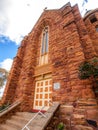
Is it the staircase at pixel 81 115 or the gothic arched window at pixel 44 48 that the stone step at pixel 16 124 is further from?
the gothic arched window at pixel 44 48

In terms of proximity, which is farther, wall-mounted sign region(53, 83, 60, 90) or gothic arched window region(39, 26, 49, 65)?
gothic arched window region(39, 26, 49, 65)

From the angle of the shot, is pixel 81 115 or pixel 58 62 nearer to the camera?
pixel 81 115

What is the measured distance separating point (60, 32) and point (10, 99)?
6.44 metres

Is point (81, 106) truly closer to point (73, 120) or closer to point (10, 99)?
point (73, 120)

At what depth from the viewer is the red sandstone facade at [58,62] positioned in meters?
4.52

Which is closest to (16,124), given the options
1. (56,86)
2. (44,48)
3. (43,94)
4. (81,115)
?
(43,94)

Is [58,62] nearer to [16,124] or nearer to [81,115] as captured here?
[81,115]

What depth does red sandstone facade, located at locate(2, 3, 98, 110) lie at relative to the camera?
452cm

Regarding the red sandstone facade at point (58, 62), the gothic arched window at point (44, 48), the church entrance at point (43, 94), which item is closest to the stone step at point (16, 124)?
the red sandstone facade at point (58, 62)

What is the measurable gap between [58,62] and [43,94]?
2384 mm

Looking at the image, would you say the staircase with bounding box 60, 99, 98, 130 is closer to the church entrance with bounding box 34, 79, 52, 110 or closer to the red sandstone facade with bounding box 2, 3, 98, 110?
the red sandstone facade with bounding box 2, 3, 98, 110

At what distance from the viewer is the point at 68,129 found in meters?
3.40

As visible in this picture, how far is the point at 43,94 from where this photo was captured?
20.3 feet

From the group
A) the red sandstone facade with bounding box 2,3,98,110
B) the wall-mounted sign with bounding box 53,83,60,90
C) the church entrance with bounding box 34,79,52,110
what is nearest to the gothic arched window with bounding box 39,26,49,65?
the red sandstone facade with bounding box 2,3,98,110
